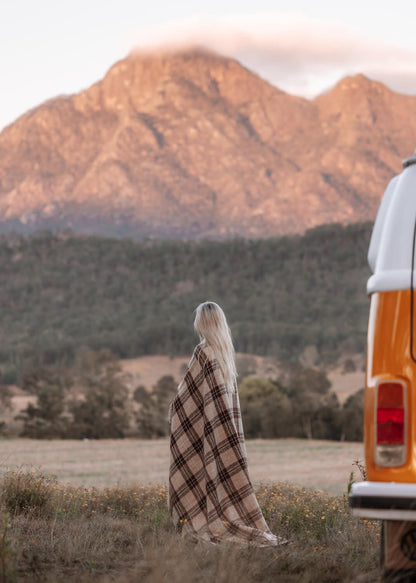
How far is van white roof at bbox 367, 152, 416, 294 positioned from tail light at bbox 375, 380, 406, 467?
49cm

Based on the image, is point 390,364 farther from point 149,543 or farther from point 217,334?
point 217,334

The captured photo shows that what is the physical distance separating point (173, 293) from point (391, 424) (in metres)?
112

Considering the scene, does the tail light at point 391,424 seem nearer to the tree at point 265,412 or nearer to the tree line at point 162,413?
the tree line at point 162,413

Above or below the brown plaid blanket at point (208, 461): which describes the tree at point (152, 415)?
below

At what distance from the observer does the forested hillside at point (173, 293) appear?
93.8 m

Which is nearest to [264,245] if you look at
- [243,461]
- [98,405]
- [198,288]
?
[198,288]

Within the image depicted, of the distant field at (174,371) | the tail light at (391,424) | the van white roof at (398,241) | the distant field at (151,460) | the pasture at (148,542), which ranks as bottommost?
the distant field at (151,460)

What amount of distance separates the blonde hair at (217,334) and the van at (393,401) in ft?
9.02

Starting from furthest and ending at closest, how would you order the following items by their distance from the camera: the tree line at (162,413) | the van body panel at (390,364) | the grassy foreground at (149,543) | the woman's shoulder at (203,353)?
the tree line at (162,413)
the woman's shoulder at (203,353)
the grassy foreground at (149,543)
the van body panel at (390,364)

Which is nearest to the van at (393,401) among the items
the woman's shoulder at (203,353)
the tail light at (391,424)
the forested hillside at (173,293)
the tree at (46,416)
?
the tail light at (391,424)

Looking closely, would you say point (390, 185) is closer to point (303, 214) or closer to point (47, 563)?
point (47, 563)

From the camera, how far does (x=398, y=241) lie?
4.52 m

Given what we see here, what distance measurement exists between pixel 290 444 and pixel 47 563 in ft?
116

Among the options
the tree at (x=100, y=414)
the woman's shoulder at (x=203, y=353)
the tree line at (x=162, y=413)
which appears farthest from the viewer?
the tree at (x=100, y=414)
